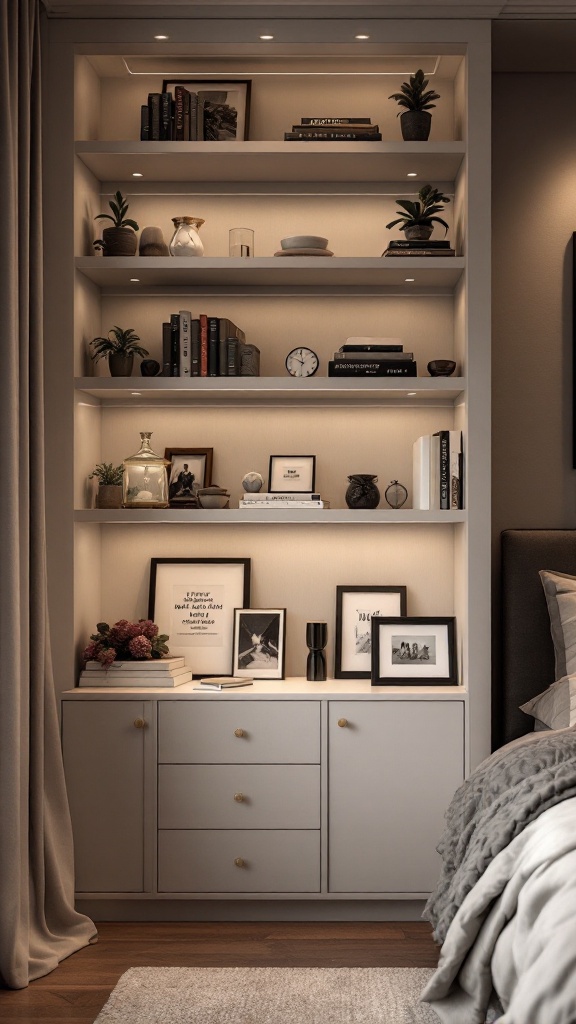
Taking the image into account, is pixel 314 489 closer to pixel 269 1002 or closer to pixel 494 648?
pixel 494 648

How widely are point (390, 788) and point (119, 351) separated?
1.71 metres

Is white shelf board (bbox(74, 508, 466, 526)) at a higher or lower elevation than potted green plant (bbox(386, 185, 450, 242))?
lower

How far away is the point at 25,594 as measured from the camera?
→ 109 inches

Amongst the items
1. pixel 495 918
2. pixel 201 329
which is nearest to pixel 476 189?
pixel 201 329

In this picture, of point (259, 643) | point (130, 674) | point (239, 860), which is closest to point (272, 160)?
point (259, 643)

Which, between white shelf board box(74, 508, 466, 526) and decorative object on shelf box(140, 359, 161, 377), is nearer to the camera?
white shelf board box(74, 508, 466, 526)

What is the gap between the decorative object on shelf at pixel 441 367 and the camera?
3.23m

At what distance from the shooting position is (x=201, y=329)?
3.23 m

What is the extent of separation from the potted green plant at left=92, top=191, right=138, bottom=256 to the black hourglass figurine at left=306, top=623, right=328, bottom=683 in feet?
4.65

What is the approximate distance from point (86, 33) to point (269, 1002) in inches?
118

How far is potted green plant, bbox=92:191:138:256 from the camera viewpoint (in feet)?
10.6

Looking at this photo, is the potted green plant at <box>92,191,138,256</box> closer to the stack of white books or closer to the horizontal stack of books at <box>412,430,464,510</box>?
the horizontal stack of books at <box>412,430,464,510</box>

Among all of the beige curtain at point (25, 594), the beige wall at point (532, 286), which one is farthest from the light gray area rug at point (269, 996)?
the beige wall at point (532, 286)

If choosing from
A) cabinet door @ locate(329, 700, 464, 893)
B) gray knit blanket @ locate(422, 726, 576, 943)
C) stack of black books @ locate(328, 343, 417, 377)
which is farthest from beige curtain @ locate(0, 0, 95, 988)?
gray knit blanket @ locate(422, 726, 576, 943)
